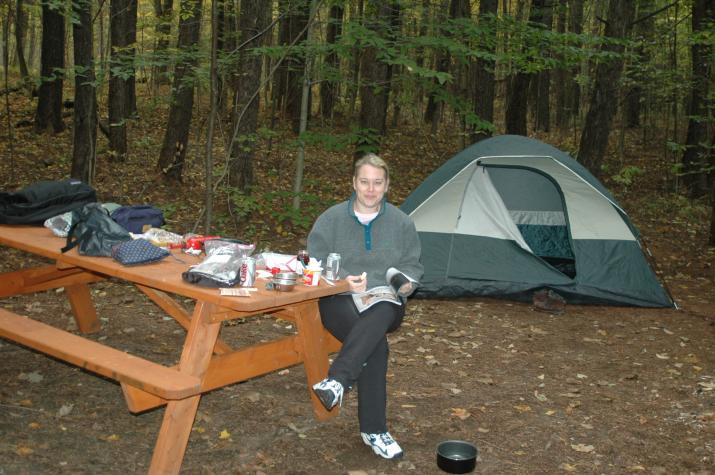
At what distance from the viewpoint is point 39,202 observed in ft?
15.2

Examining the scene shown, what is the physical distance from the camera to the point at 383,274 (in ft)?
13.0

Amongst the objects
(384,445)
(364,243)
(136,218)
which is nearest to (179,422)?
(384,445)

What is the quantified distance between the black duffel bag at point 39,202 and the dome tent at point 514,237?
3556mm

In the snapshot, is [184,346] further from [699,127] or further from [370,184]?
[699,127]

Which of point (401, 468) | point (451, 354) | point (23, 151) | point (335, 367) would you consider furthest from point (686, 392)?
point (23, 151)

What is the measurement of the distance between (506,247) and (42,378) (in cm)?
436

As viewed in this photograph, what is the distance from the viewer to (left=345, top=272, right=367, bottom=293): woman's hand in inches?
149

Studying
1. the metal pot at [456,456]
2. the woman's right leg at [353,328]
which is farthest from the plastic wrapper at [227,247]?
the metal pot at [456,456]

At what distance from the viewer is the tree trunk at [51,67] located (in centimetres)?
1200

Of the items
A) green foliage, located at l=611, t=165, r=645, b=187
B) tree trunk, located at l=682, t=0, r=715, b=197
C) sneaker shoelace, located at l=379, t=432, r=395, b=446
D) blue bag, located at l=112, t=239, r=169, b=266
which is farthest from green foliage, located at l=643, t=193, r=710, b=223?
blue bag, located at l=112, t=239, r=169, b=266

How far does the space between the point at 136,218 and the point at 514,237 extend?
13.0 feet

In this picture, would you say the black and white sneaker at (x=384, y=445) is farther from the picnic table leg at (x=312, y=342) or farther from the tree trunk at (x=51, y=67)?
the tree trunk at (x=51, y=67)

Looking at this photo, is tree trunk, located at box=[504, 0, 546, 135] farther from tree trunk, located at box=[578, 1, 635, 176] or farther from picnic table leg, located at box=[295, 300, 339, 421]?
picnic table leg, located at box=[295, 300, 339, 421]

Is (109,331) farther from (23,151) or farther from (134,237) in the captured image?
(23,151)
